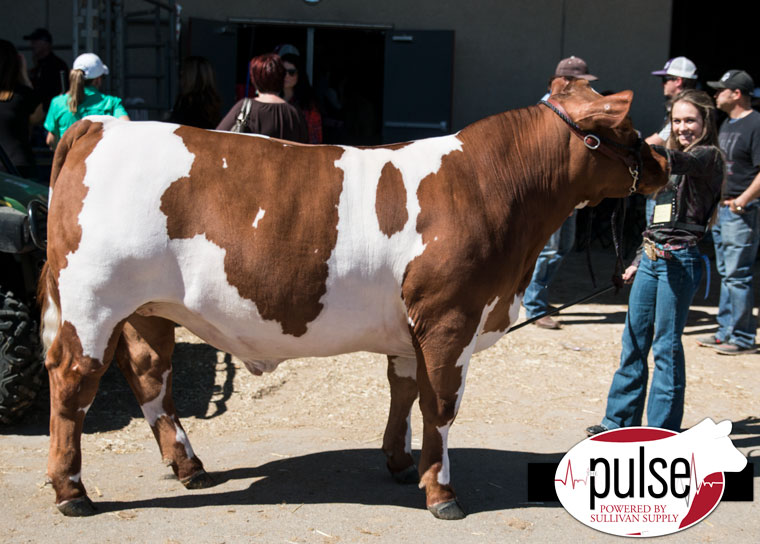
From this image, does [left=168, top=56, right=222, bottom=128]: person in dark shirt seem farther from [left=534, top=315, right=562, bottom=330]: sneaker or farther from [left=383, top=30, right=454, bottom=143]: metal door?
[left=383, top=30, right=454, bottom=143]: metal door

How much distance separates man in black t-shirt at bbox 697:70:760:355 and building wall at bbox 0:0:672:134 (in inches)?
191

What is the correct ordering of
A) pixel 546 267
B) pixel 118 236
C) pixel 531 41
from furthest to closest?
1. pixel 531 41
2. pixel 546 267
3. pixel 118 236

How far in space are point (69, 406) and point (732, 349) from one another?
519 centimetres

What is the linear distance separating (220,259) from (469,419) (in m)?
2.25

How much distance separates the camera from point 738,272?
267 inches

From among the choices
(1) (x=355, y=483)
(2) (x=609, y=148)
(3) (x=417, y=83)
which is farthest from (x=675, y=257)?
(3) (x=417, y=83)

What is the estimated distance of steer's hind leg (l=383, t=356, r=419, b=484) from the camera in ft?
13.0

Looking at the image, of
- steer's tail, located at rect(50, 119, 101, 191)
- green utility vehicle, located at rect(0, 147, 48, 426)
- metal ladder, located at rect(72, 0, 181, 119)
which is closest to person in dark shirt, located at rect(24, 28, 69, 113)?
metal ladder, located at rect(72, 0, 181, 119)

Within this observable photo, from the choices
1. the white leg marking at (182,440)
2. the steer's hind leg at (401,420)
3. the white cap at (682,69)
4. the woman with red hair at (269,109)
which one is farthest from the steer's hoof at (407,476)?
the white cap at (682,69)

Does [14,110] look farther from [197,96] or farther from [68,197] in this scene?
[68,197]

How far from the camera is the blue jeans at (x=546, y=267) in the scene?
7.11 meters

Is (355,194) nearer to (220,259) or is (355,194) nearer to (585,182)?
(220,259)

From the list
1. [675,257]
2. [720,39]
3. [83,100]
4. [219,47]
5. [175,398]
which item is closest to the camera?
[675,257]

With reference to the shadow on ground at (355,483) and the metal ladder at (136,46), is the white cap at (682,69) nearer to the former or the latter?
the shadow on ground at (355,483)
